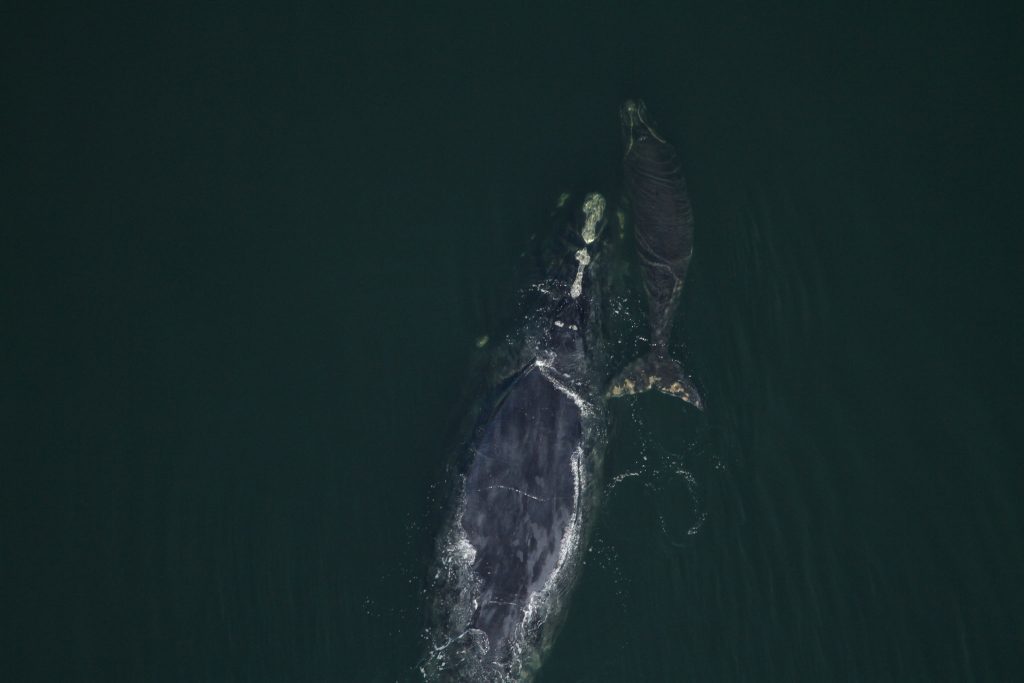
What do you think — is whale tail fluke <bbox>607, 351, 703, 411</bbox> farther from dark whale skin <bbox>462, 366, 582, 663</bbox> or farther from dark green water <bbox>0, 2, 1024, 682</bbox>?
dark whale skin <bbox>462, 366, 582, 663</bbox>

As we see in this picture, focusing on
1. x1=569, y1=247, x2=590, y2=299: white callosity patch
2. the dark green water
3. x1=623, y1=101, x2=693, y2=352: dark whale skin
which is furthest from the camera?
x1=569, y1=247, x2=590, y2=299: white callosity patch

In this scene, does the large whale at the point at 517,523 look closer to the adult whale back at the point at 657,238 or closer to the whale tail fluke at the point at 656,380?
the whale tail fluke at the point at 656,380

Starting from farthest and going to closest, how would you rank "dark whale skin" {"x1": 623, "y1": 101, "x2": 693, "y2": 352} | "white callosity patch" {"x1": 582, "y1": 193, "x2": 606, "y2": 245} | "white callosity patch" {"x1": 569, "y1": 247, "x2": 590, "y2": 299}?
"white callosity patch" {"x1": 582, "y1": 193, "x2": 606, "y2": 245} < "white callosity patch" {"x1": 569, "y1": 247, "x2": 590, "y2": 299} < "dark whale skin" {"x1": 623, "y1": 101, "x2": 693, "y2": 352}

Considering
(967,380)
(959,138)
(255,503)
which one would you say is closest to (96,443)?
(255,503)

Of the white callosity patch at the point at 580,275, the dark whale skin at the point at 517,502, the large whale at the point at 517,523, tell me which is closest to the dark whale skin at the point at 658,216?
the white callosity patch at the point at 580,275

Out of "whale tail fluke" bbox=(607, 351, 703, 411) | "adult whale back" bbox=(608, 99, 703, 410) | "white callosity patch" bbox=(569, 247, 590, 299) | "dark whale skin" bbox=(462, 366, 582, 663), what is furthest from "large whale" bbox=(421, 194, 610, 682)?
"white callosity patch" bbox=(569, 247, 590, 299)

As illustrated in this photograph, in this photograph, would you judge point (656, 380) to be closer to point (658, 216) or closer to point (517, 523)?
point (658, 216)

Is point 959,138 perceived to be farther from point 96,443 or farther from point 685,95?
point 96,443
